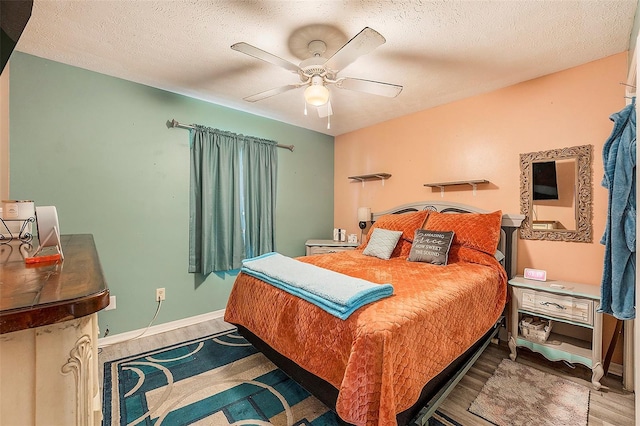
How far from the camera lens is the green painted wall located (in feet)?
7.38

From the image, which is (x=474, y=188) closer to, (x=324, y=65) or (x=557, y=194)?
(x=557, y=194)

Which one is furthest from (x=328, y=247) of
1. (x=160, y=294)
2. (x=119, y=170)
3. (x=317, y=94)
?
(x=119, y=170)

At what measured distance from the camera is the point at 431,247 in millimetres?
2572

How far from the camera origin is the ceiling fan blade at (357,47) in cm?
151

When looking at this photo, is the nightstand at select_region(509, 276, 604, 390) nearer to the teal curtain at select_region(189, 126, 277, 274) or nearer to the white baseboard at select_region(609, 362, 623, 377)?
the white baseboard at select_region(609, 362, 623, 377)

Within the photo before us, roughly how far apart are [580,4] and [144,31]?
9.22ft

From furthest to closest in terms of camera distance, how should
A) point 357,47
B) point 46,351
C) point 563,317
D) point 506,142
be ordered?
1. point 506,142
2. point 563,317
3. point 357,47
4. point 46,351

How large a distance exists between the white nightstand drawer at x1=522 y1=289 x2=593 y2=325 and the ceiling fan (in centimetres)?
198

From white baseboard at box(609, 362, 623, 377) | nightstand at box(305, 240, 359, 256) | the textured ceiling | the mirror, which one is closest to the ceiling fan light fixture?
the textured ceiling

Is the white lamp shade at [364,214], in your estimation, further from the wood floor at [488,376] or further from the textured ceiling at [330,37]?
the wood floor at [488,376]

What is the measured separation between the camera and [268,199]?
3.63m

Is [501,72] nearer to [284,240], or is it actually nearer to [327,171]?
[327,171]

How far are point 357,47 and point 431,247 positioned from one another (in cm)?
180

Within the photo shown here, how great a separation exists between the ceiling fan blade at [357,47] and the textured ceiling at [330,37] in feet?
0.87
